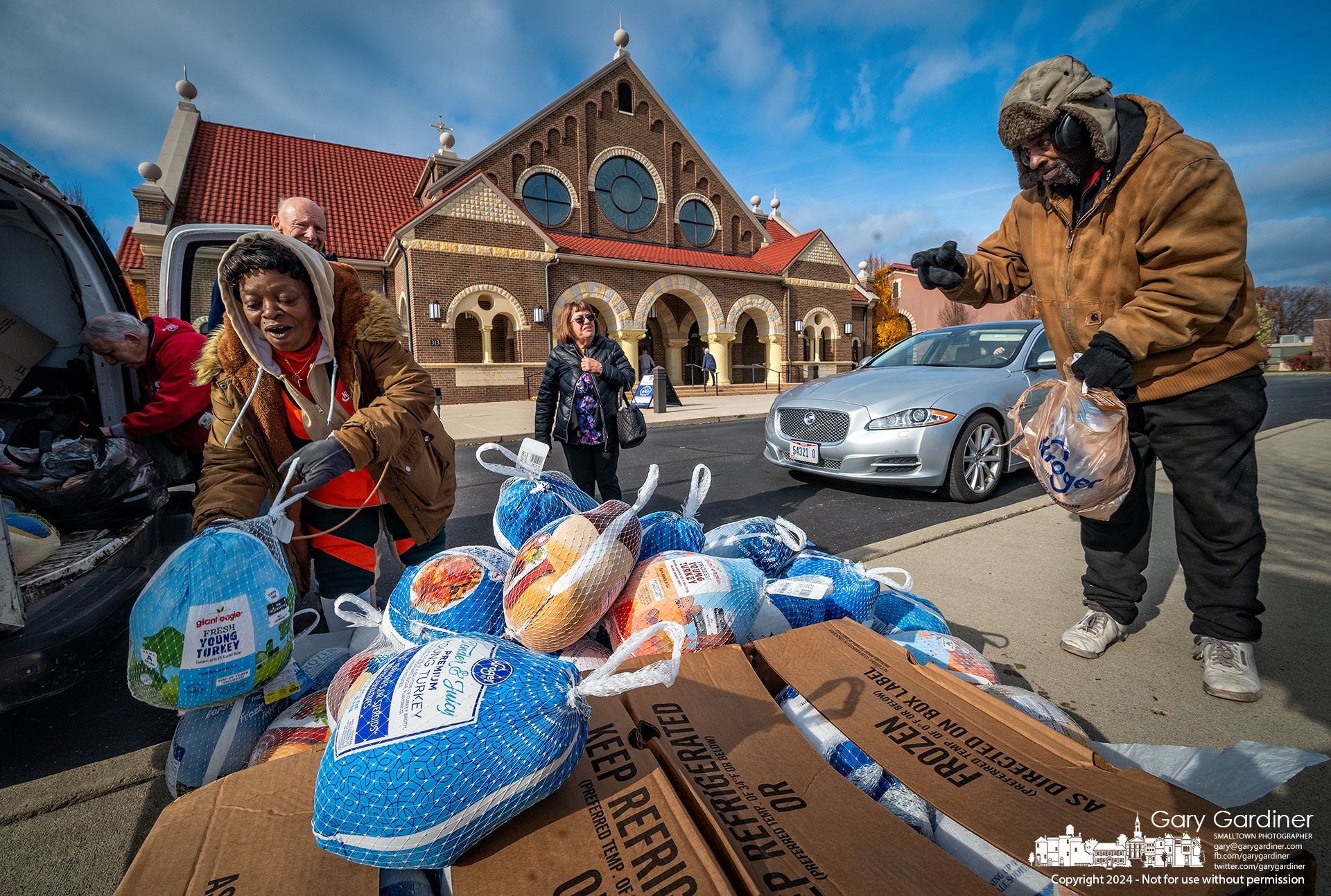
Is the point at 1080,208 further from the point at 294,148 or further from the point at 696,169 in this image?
the point at 294,148

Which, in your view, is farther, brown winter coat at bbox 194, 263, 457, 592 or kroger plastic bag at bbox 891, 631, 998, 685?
brown winter coat at bbox 194, 263, 457, 592

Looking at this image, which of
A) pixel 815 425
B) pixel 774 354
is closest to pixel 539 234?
pixel 774 354

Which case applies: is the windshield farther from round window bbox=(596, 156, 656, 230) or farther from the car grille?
round window bbox=(596, 156, 656, 230)

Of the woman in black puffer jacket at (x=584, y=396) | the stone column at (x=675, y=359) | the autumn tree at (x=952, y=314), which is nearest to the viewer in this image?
the woman in black puffer jacket at (x=584, y=396)

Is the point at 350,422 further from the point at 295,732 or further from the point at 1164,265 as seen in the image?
the point at 1164,265

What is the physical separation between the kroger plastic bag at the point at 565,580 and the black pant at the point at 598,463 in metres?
2.65

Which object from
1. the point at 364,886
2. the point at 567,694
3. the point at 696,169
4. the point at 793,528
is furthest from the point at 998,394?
the point at 696,169

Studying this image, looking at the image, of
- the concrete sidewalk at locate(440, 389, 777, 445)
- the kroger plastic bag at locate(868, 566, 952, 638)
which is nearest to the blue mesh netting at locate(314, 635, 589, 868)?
the kroger plastic bag at locate(868, 566, 952, 638)

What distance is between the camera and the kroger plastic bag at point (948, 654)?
161cm

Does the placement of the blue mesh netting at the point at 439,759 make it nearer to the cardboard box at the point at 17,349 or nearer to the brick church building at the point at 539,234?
the cardboard box at the point at 17,349

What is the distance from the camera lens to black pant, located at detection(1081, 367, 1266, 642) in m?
2.04

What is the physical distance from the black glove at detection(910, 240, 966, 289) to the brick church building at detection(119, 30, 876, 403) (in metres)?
12.9

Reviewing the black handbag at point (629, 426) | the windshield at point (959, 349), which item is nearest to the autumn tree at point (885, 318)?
the windshield at point (959, 349)

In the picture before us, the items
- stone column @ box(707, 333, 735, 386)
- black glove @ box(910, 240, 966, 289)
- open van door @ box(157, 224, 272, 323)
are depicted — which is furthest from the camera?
stone column @ box(707, 333, 735, 386)
